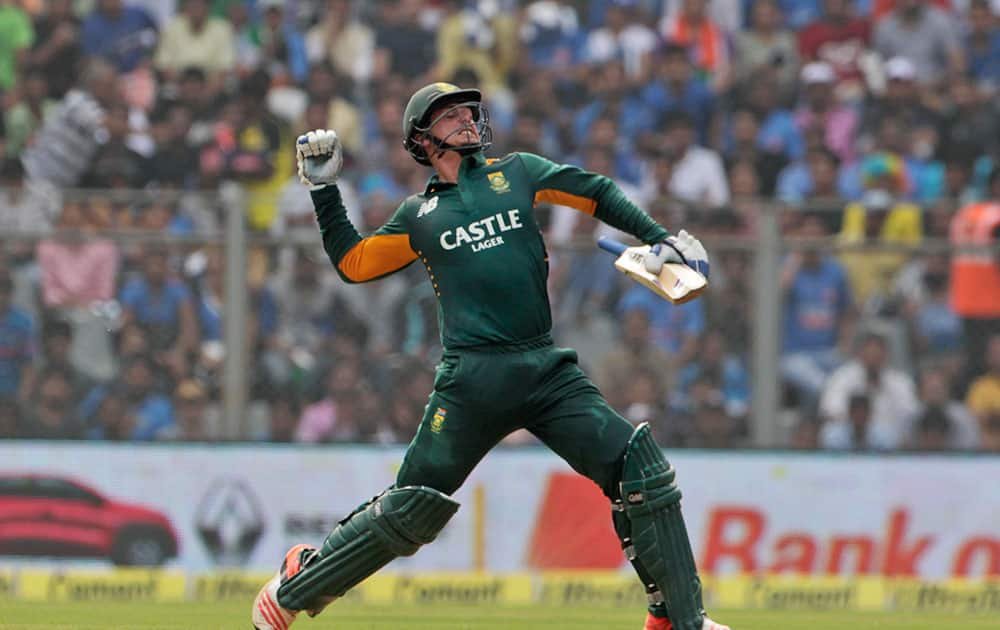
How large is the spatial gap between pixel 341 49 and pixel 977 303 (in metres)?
6.87

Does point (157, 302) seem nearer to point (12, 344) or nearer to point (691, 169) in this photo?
point (12, 344)

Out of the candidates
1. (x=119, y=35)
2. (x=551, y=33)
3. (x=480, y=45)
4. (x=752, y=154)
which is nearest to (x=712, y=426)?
(x=752, y=154)

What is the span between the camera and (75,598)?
1111 centimetres

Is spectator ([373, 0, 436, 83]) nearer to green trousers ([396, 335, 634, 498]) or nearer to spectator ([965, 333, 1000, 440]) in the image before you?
spectator ([965, 333, 1000, 440])

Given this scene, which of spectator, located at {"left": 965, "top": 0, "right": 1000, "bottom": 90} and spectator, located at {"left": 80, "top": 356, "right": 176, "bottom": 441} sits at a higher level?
spectator, located at {"left": 965, "top": 0, "right": 1000, "bottom": 90}

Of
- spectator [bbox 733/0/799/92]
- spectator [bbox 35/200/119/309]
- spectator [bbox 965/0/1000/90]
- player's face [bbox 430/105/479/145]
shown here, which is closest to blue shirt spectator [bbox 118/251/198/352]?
spectator [bbox 35/200/119/309]

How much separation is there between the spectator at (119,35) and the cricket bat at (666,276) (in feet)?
33.9

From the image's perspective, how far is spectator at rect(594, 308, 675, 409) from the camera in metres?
11.8

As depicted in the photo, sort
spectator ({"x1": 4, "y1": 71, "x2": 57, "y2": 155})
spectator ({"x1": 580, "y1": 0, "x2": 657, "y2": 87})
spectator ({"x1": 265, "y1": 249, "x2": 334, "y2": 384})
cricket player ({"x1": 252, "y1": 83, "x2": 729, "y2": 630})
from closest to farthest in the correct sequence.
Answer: cricket player ({"x1": 252, "y1": 83, "x2": 729, "y2": 630}), spectator ({"x1": 265, "y1": 249, "x2": 334, "y2": 384}), spectator ({"x1": 4, "y1": 71, "x2": 57, "y2": 155}), spectator ({"x1": 580, "y1": 0, "x2": 657, "y2": 87})

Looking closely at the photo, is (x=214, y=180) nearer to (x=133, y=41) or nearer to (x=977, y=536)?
(x=133, y=41)

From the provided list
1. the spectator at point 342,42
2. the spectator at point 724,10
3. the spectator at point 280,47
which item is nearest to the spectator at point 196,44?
the spectator at point 280,47

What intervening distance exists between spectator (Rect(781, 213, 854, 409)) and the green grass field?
2.03 meters

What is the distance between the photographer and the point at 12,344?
38.6 ft

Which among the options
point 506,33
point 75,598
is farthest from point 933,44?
point 75,598
